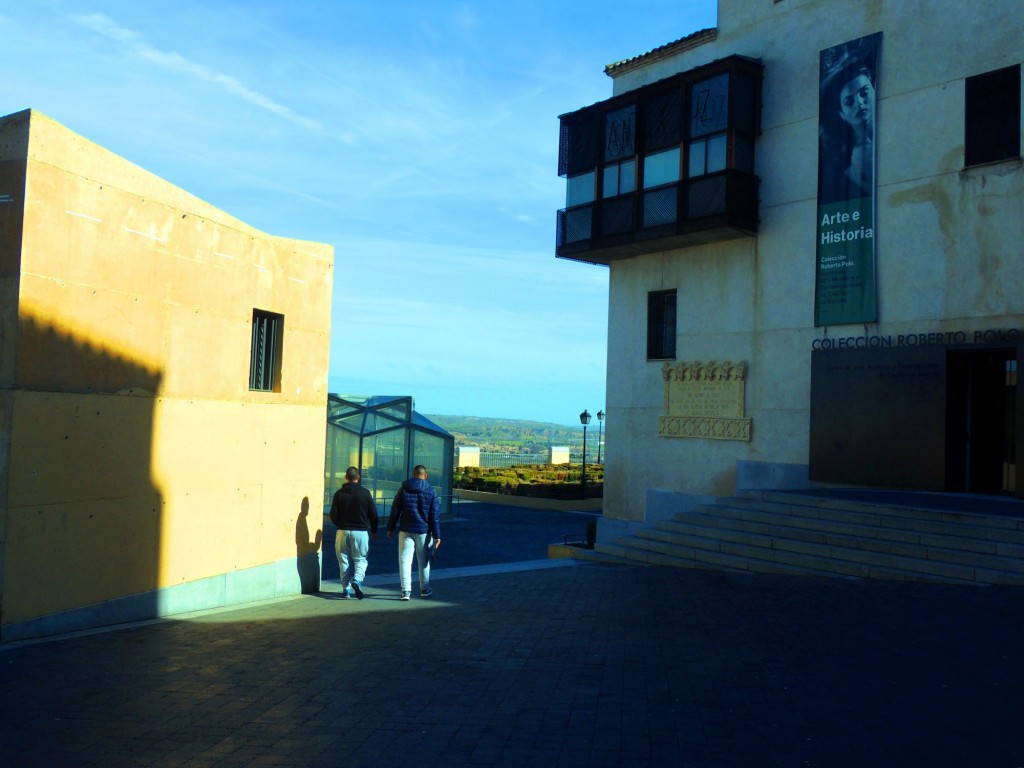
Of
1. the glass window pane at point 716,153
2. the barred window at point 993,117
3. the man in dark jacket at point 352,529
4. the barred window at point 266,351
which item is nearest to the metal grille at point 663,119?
the glass window pane at point 716,153

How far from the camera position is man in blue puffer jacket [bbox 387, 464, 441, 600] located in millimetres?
12086

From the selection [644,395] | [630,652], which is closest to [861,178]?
[644,395]

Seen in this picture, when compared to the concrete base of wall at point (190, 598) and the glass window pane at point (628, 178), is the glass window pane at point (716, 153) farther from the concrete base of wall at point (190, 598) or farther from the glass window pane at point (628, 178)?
the concrete base of wall at point (190, 598)

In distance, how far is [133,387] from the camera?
397 inches

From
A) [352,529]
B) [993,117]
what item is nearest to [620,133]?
[993,117]

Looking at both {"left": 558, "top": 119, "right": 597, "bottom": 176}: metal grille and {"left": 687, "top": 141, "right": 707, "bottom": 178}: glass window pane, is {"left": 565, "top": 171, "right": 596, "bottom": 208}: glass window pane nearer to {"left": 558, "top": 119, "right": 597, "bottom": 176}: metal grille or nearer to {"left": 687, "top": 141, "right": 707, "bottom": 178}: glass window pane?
{"left": 558, "top": 119, "right": 597, "bottom": 176}: metal grille

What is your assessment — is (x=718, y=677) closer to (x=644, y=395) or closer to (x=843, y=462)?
(x=843, y=462)

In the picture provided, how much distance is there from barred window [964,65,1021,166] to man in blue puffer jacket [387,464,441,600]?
40.2 ft

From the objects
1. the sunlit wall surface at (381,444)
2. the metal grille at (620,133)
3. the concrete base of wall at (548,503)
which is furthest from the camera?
the concrete base of wall at (548,503)

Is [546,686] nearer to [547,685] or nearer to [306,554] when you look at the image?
[547,685]

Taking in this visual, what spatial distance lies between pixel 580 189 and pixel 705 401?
659cm

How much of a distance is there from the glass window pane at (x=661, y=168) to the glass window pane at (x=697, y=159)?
39 cm

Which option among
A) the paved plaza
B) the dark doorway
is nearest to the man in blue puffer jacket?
the paved plaza

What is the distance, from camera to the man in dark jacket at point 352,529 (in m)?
12.5
